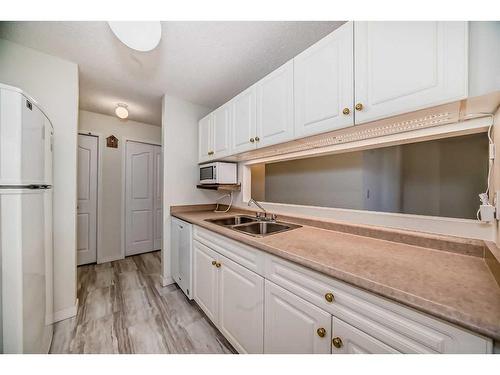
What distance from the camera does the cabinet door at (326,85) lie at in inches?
38.5

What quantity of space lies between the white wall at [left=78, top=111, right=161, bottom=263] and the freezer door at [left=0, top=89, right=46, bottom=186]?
2.20 meters

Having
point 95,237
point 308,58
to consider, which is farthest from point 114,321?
point 308,58

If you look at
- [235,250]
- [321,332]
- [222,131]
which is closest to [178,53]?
[222,131]

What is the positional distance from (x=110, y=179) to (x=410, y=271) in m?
3.67

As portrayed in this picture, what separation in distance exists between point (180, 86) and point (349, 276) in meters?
2.34

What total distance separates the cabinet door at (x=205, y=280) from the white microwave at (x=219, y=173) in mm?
734

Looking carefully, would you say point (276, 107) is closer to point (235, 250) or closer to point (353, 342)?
point (235, 250)

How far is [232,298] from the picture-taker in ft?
4.20

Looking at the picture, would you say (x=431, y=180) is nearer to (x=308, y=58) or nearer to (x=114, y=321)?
(x=308, y=58)

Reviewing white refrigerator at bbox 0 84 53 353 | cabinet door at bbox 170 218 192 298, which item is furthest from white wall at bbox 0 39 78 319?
cabinet door at bbox 170 218 192 298

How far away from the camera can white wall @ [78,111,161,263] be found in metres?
2.86

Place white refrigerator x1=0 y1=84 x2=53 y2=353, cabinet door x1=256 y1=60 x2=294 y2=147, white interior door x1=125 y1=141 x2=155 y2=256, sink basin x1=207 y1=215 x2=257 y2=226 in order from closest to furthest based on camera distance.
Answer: white refrigerator x1=0 y1=84 x2=53 y2=353 → cabinet door x1=256 y1=60 x2=294 y2=147 → sink basin x1=207 y1=215 x2=257 y2=226 → white interior door x1=125 y1=141 x2=155 y2=256

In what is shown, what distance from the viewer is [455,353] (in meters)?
0.52

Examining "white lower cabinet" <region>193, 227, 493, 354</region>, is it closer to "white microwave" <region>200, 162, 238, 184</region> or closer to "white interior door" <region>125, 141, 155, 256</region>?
"white microwave" <region>200, 162, 238, 184</region>
